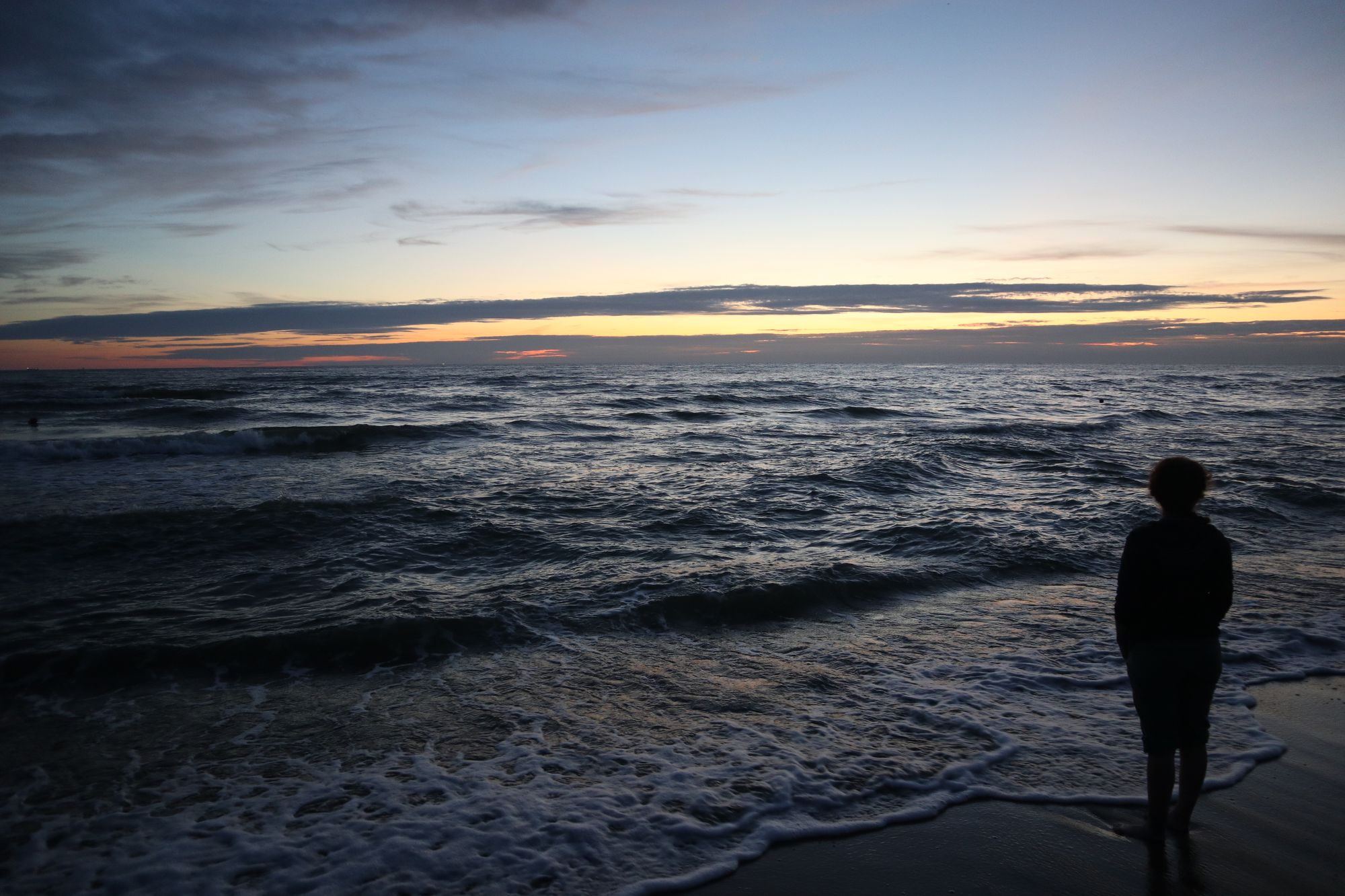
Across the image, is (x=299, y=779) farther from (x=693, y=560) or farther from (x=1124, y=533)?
(x=1124, y=533)

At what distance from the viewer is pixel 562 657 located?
6465 millimetres

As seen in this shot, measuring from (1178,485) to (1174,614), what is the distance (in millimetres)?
614

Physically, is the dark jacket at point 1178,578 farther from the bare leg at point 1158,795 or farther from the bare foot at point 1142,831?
the bare foot at point 1142,831

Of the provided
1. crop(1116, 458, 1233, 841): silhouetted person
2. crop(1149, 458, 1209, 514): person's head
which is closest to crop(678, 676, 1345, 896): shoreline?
crop(1116, 458, 1233, 841): silhouetted person

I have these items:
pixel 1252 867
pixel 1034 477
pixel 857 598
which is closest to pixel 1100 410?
pixel 1034 477

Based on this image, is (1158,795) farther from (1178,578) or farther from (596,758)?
(596,758)

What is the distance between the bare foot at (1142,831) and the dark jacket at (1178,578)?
107 centimetres

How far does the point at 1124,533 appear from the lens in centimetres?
1080

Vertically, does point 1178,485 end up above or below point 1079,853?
above

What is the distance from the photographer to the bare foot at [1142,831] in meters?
3.70

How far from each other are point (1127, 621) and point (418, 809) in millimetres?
3943

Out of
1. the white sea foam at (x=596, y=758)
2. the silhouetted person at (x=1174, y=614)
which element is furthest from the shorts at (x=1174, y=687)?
the white sea foam at (x=596, y=758)

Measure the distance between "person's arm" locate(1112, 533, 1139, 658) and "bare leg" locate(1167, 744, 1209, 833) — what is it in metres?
0.59

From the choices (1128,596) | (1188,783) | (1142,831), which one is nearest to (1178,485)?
(1128,596)
